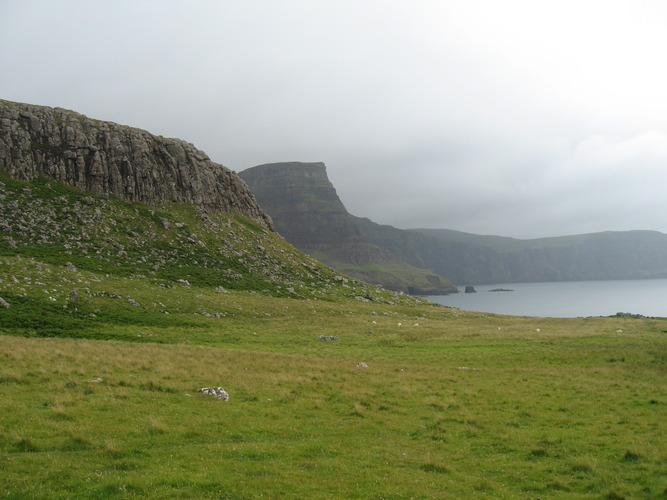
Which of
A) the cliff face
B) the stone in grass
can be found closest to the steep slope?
the cliff face

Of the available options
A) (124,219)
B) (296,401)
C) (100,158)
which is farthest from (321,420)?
(100,158)

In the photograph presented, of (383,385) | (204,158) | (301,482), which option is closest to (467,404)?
(383,385)

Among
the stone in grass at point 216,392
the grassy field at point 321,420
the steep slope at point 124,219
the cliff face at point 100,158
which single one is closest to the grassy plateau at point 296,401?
the grassy field at point 321,420

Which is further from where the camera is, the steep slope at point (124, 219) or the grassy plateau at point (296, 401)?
the steep slope at point (124, 219)

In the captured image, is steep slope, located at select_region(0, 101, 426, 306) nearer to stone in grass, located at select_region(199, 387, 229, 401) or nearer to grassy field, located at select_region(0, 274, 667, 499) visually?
grassy field, located at select_region(0, 274, 667, 499)

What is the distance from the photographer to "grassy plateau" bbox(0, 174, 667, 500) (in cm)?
1329

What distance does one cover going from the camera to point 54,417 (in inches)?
655

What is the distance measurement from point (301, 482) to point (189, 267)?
71.7 m

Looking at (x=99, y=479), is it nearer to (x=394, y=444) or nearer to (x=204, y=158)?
(x=394, y=444)

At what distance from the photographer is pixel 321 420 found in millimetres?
20641

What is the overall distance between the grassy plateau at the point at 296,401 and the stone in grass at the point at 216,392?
74cm

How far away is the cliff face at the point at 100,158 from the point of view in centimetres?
8369

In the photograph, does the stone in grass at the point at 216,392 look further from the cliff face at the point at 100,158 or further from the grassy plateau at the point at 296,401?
the cliff face at the point at 100,158

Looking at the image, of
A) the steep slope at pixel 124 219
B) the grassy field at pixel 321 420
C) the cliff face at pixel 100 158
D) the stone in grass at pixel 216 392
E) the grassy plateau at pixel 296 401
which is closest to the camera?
the grassy field at pixel 321 420
